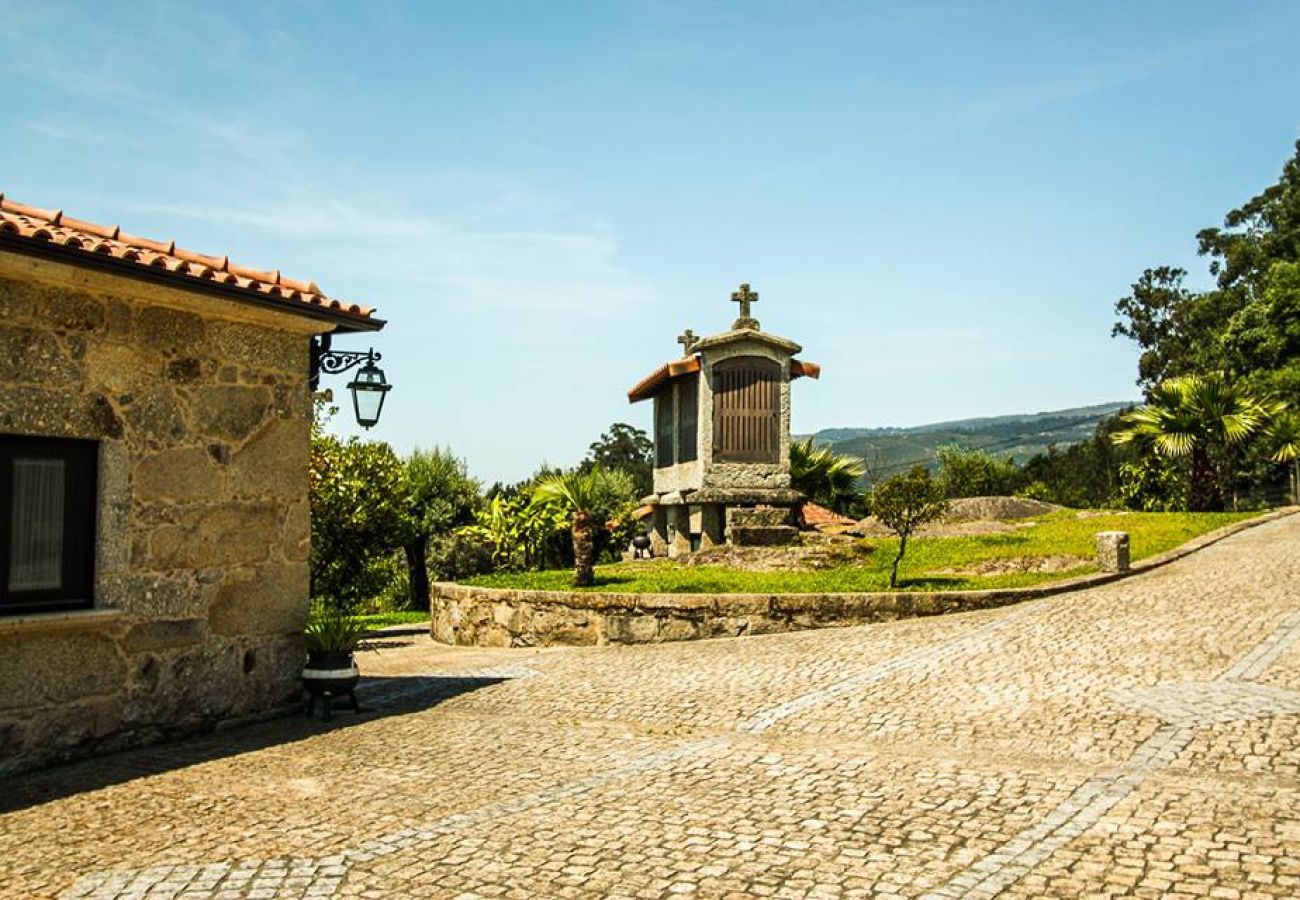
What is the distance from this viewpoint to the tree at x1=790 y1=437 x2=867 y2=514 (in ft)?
88.3

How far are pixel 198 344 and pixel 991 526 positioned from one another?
61.7 feet

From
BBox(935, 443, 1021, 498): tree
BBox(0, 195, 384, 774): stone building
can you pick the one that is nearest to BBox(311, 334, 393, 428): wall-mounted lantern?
BBox(0, 195, 384, 774): stone building

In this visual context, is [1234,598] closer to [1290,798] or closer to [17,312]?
[1290,798]

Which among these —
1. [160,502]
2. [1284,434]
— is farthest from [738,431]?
[1284,434]

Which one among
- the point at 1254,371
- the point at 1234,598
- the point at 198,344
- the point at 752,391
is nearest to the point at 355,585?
the point at 752,391

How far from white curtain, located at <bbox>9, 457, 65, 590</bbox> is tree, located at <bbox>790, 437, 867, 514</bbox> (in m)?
19.9

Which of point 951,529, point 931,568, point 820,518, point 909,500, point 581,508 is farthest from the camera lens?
point 820,518

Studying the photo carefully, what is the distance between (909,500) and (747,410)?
20.2ft

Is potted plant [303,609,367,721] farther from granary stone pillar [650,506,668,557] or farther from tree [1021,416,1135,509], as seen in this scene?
tree [1021,416,1135,509]

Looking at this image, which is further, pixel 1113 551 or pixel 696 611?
pixel 1113 551

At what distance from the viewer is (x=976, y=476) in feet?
128

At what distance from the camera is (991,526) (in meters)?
23.5

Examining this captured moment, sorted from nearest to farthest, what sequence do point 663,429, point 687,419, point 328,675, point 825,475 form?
point 328,675
point 687,419
point 663,429
point 825,475

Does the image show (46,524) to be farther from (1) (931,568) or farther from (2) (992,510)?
(2) (992,510)
